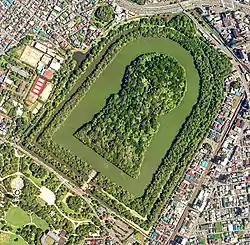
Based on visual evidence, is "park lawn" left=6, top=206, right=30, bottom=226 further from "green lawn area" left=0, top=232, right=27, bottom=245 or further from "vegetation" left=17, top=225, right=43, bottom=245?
"green lawn area" left=0, top=232, right=27, bottom=245

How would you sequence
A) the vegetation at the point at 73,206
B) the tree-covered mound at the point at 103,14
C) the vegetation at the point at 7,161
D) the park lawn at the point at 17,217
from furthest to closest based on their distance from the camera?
the tree-covered mound at the point at 103,14, the vegetation at the point at 7,161, the park lawn at the point at 17,217, the vegetation at the point at 73,206

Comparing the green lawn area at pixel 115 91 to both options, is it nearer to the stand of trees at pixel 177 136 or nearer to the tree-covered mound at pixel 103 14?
the stand of trees at pixel 177 136

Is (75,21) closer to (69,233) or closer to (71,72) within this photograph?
(71,72)

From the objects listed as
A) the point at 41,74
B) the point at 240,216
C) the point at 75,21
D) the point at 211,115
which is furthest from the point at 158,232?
the point at 75,21

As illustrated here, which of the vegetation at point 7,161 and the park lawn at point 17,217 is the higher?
the vegetation at point 7,161

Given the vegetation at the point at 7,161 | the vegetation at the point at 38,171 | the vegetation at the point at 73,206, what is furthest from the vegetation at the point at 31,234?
the vegetation at the point at 7,161

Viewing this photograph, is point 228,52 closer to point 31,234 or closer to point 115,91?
point 115,91
